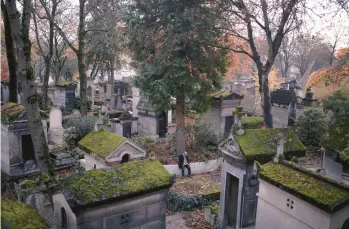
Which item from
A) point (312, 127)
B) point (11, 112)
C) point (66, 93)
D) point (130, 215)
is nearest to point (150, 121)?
point (11, 112)

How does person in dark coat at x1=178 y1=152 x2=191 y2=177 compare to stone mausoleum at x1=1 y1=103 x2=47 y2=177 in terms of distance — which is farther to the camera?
person in dark coat at x1=178 y1=152 x2=191 y2=177

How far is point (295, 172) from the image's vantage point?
7258mm

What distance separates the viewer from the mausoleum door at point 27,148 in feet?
41.1

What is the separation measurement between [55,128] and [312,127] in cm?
1450

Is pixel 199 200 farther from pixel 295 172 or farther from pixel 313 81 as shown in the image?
pixel 313 81

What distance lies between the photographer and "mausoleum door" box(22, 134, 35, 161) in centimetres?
1252

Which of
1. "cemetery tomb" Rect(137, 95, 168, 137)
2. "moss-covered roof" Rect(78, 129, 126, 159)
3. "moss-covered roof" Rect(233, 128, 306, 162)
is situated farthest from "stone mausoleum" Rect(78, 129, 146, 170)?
"cemetery tomb" Rect(137, 95, 168, 137)

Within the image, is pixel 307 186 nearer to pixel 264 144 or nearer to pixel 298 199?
pixel 298 199

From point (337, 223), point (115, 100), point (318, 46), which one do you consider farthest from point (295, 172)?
point (318, 46)

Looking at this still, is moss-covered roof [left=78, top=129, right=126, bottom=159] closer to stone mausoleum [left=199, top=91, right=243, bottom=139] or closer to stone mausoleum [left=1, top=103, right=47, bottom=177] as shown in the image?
stone mausoleum [left=1, top=103, right=47, bottom=177]

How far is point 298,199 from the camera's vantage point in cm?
666

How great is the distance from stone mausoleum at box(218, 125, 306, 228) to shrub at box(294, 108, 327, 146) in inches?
346

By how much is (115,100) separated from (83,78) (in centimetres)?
940

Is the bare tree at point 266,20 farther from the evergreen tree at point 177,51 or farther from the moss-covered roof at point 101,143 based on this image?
the moss-covered roof at point 101,143
